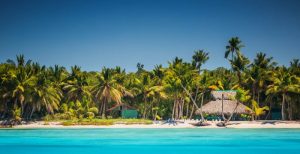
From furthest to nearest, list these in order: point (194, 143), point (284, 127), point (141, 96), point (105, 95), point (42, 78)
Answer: point (141, 96)
point (105, 95)
point (42, 78)
point (284, 127)
point (194, 143)

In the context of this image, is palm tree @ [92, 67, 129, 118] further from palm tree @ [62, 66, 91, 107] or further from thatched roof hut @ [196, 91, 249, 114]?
thatched roof hut @ [196, 91, 249, 114]

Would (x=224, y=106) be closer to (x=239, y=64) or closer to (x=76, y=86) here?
(x=239, y=64)

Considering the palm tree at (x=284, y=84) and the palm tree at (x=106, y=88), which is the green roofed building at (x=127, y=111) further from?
the palm tree at (x=284, y=84)

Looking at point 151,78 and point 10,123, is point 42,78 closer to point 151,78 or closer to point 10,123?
point 10,123

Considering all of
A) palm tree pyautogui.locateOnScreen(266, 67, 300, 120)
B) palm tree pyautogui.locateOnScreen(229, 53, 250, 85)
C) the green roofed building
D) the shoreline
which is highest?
palm tree pyautogui.locateOnScreen(229, 53, 250, 85)

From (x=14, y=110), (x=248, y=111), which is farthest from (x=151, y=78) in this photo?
(x=14, y=110)

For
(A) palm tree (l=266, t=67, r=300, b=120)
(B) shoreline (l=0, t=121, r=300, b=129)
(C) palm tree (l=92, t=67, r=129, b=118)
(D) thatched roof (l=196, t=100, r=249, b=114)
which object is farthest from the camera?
(C) palm tree (l=92, t=67, r=129, b=118)

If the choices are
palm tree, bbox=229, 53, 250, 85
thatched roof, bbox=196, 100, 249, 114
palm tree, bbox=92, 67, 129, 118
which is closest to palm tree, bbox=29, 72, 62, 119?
palm tree, bbox=92, 67, 129, 118

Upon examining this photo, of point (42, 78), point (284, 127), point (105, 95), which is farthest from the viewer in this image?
point (105, 95)

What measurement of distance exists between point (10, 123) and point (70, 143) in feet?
61.1

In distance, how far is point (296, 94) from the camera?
42.7m

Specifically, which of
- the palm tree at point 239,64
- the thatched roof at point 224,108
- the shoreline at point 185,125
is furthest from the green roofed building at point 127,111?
the palm tree at point 239,64

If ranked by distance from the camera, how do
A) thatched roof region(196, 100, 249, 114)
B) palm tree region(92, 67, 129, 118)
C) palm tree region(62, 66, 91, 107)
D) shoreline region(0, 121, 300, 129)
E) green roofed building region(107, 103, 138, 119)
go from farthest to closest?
1. green roofed building region(107, 103, 138, 119)
2. palm tree region(62, 66, 91, 107)
3. palm tree region(92, 67, 129, 118)
4. thatched roof region(196, 100, 249, 114)
5. shoreline region(0, 121, 300, 129)

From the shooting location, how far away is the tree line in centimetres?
4041
